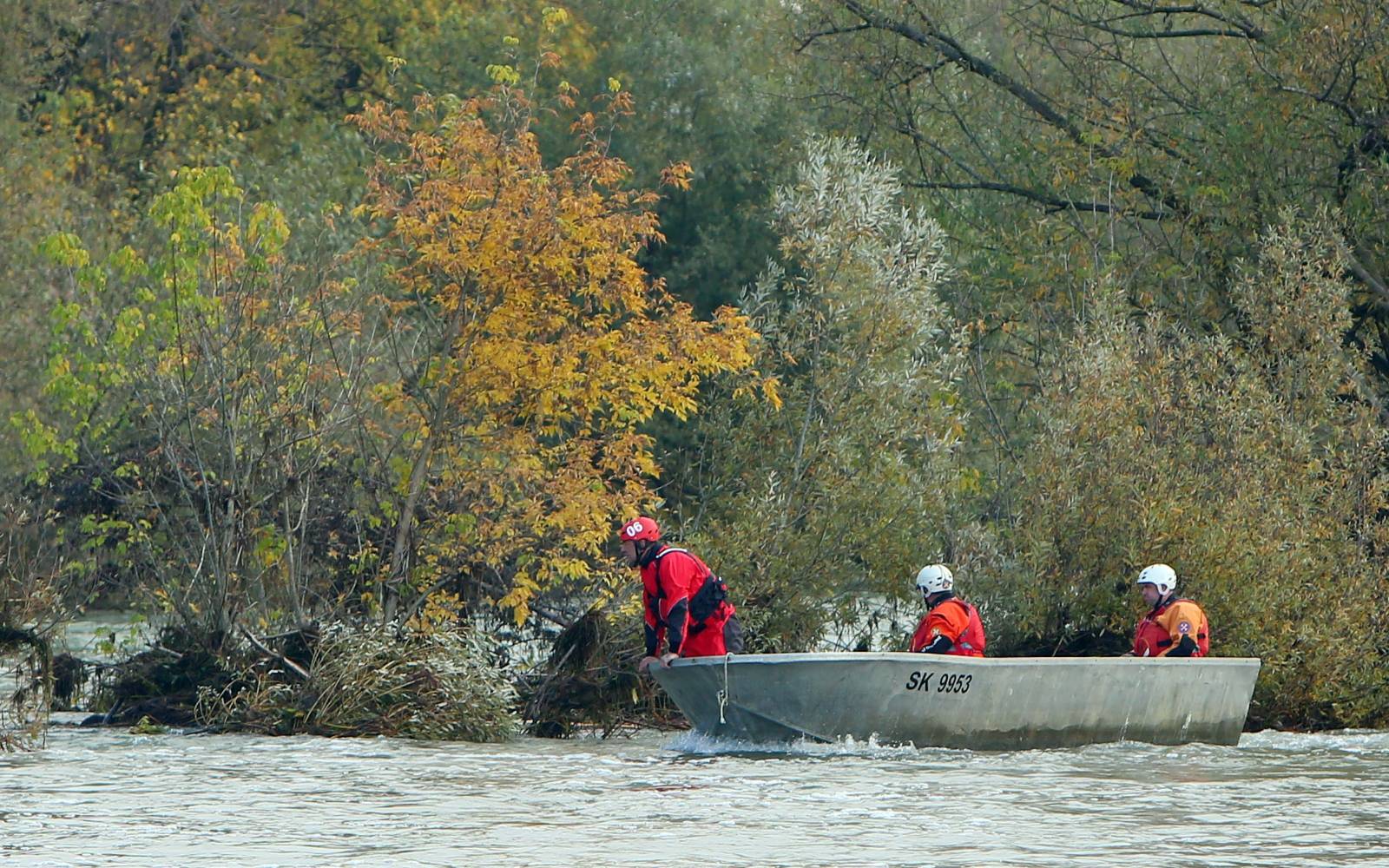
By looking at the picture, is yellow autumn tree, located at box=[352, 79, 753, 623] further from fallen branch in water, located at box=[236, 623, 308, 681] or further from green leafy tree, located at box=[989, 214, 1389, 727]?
green leafy tree, located at box=[989, 214, 1389, 727]

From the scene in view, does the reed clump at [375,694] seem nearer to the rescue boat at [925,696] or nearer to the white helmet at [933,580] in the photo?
the rescue boat at [925,696]

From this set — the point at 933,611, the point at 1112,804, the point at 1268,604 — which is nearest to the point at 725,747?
the point at 933,611

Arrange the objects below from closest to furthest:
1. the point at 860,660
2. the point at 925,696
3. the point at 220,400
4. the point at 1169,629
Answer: the point at 860,660 → the point at 925,696 → the point at 1169,629 → the point at 220,400

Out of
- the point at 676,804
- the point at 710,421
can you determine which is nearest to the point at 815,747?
the point at 676,804

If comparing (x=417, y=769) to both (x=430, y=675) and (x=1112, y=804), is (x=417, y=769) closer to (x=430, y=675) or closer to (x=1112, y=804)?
(x=430, y=675)

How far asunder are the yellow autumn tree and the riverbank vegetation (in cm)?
5

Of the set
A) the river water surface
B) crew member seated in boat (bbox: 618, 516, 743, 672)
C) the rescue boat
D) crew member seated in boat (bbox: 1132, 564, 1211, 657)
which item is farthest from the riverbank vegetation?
the rescue boat

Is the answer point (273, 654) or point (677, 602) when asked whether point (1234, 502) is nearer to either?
point (677, 602)

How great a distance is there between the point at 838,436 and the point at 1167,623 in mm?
4690

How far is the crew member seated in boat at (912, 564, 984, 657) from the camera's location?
Result: 17156 millimetres

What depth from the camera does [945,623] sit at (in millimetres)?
17172

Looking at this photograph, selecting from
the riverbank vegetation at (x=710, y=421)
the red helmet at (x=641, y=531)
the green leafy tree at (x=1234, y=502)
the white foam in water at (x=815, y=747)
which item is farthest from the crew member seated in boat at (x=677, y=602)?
the green leafy tree at (x=1234, y=502)

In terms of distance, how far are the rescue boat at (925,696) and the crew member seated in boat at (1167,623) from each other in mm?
265

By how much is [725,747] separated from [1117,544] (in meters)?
4.79
